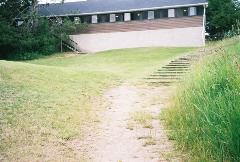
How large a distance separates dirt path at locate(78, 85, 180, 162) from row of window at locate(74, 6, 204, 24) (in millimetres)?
31097

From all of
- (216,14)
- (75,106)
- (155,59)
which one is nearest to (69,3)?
(216,14)

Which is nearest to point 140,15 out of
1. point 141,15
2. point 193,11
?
point 141,15

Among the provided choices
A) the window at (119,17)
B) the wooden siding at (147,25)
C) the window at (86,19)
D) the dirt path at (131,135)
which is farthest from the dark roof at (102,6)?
the dirt path at (131,135)

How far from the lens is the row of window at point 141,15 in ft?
140

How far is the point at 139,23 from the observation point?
Result: 4388cm

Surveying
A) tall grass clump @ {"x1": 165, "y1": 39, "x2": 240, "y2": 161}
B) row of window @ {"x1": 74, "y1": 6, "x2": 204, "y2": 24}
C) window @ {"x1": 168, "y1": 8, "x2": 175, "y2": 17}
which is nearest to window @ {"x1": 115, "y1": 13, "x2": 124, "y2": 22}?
row of window @ {"x1": 74, "y1": 6, "x2": 204, "y2": 24}

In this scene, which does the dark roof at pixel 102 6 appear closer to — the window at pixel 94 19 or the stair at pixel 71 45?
the window at pixel 94 19

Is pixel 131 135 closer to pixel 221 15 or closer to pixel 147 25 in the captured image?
pixel 147 25

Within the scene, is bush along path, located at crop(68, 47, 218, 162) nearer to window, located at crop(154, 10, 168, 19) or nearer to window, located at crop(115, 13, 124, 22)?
window, located at crop(154, 10, 168, 19)

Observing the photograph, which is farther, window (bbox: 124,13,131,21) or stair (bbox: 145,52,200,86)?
window (bbox: 124,13,131,21)

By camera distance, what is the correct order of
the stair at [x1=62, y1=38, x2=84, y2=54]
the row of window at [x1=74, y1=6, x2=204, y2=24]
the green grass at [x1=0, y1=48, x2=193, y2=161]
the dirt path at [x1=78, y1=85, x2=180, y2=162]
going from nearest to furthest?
the dirt path at [x1=78, y1=85, x2=180, y2=162]
the green grass at [x1=0, y1=48, x2=193, y2=161]
the row of window at [x1=74, y1=6, x2=204, y2=24]
the stair at [x1=62, y1=38, x2=84, y2=54]

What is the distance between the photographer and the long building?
41.9 meters

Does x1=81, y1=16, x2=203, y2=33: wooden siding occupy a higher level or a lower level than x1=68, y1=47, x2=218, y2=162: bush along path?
higher

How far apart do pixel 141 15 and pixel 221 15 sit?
29.7 feet
